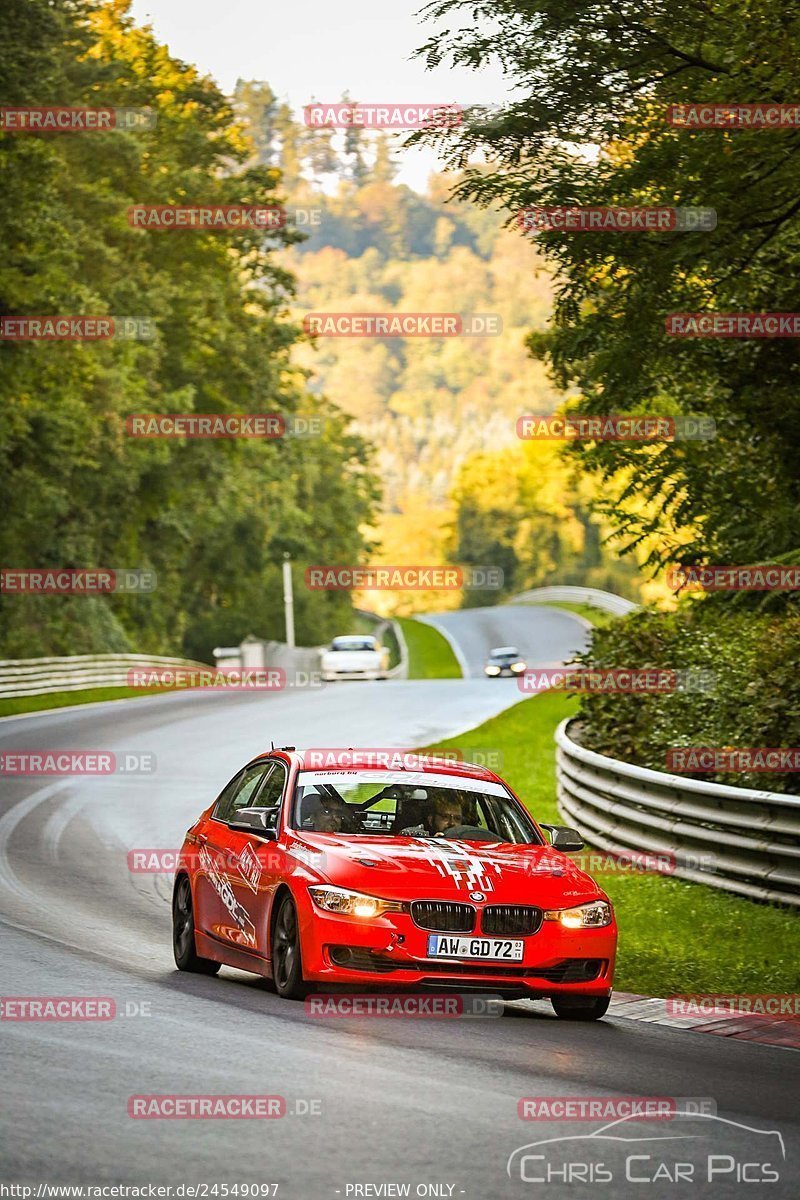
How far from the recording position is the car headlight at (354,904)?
998 centimetres

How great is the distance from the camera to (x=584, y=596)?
109688mm

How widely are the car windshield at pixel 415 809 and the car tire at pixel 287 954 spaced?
2.21 feet

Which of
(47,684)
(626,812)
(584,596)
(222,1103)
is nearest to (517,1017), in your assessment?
(222,1103)

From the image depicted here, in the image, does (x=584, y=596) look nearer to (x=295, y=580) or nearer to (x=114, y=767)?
(x=295, y=580)

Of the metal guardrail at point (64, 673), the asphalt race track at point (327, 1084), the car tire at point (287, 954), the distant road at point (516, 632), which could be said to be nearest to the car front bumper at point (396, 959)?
the car tire at point (287, 954)

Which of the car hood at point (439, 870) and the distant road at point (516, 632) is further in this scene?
the distant road at point (516, 632)

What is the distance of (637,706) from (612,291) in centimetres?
625

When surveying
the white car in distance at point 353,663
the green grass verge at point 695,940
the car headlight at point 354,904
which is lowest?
the white car in distance at point 353,663

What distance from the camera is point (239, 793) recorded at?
40.0 feet

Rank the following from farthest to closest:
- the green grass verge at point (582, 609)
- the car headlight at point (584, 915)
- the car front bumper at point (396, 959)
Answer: the green grass verge at point (582, 609), the car headlight at point (584, 915), the car front bumper at point (396, 959)

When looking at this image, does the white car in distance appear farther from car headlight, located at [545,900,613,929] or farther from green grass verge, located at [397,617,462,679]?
car headlight, located at [545,900,613,929]

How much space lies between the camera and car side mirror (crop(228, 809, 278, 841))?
427 inches

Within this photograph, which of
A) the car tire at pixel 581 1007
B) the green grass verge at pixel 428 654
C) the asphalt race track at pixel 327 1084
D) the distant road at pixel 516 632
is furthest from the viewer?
the distant road at pixel 516 632

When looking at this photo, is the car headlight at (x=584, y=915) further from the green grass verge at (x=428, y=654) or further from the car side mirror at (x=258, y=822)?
the green grass verge at (x=428, y=654)
